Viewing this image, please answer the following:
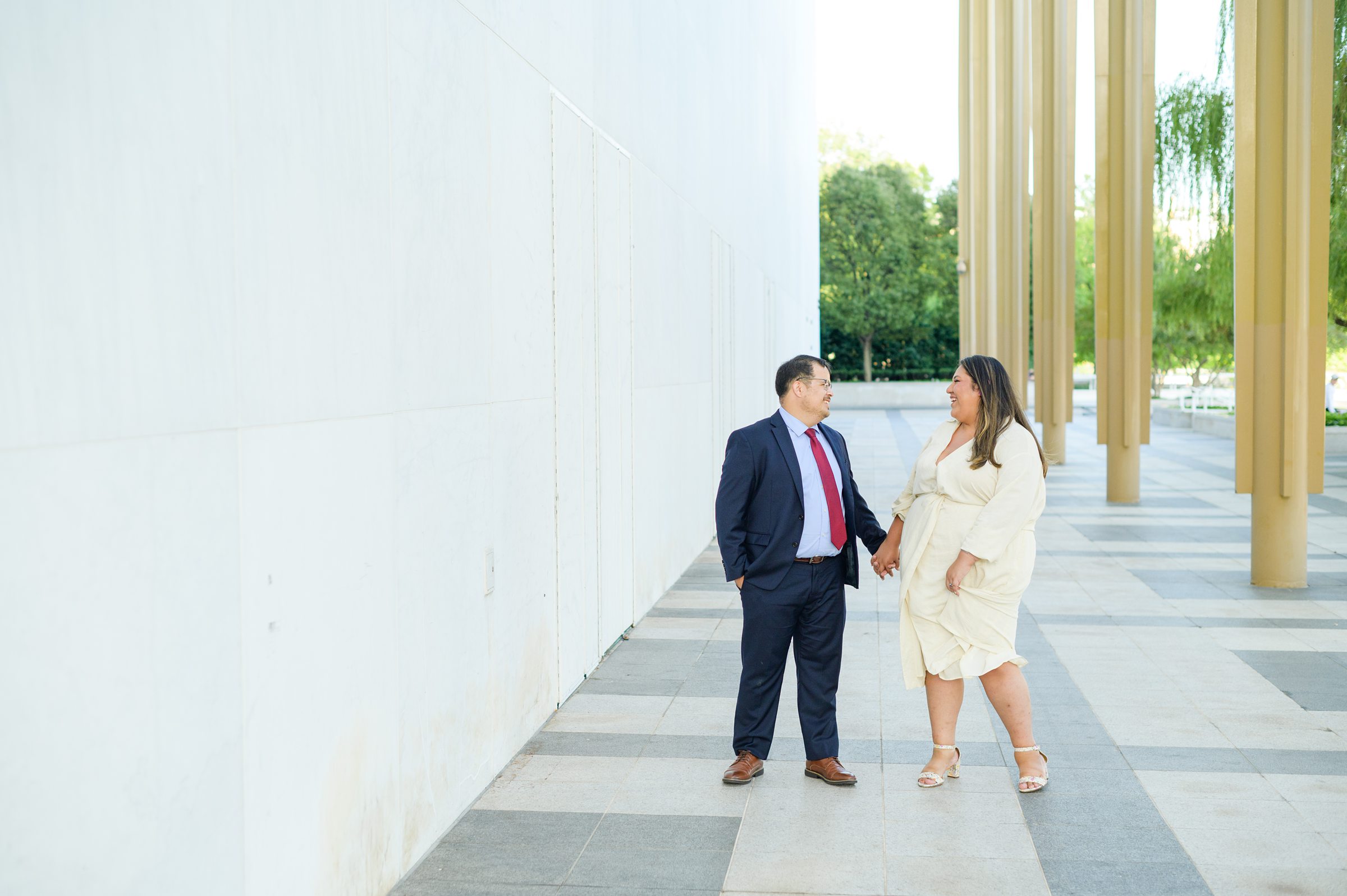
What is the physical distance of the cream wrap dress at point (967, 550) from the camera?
5.09 metres

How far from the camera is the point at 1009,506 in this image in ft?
16.7

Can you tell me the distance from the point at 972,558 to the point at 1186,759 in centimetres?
160

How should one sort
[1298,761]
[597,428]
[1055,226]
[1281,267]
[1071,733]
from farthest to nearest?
[1055,226] < [1281,267] < [597,428] < [1071,733] < [1298,761]

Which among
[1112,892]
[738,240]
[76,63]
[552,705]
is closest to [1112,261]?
[738,240]

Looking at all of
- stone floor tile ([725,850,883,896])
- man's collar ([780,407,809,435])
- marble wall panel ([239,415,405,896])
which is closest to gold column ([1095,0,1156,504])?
man's collar ([780,407,809,435])

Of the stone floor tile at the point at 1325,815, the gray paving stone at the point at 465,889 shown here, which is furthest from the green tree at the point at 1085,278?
the gray paving stone at the point at 465,889

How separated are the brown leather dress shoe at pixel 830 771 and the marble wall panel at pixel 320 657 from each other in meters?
1.87

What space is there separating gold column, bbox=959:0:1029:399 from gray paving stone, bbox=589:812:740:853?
60.8ft

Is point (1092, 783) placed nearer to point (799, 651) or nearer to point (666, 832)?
point (799, 651)

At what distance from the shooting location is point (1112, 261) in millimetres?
16219

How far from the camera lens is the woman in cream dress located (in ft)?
16.8

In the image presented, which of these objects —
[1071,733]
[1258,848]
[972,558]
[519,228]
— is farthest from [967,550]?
[519,228]

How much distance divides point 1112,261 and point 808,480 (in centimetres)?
1220

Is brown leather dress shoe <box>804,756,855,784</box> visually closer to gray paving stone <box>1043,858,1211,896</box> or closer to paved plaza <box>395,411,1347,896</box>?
paved plaza <box>395,411,1347,896</box>
